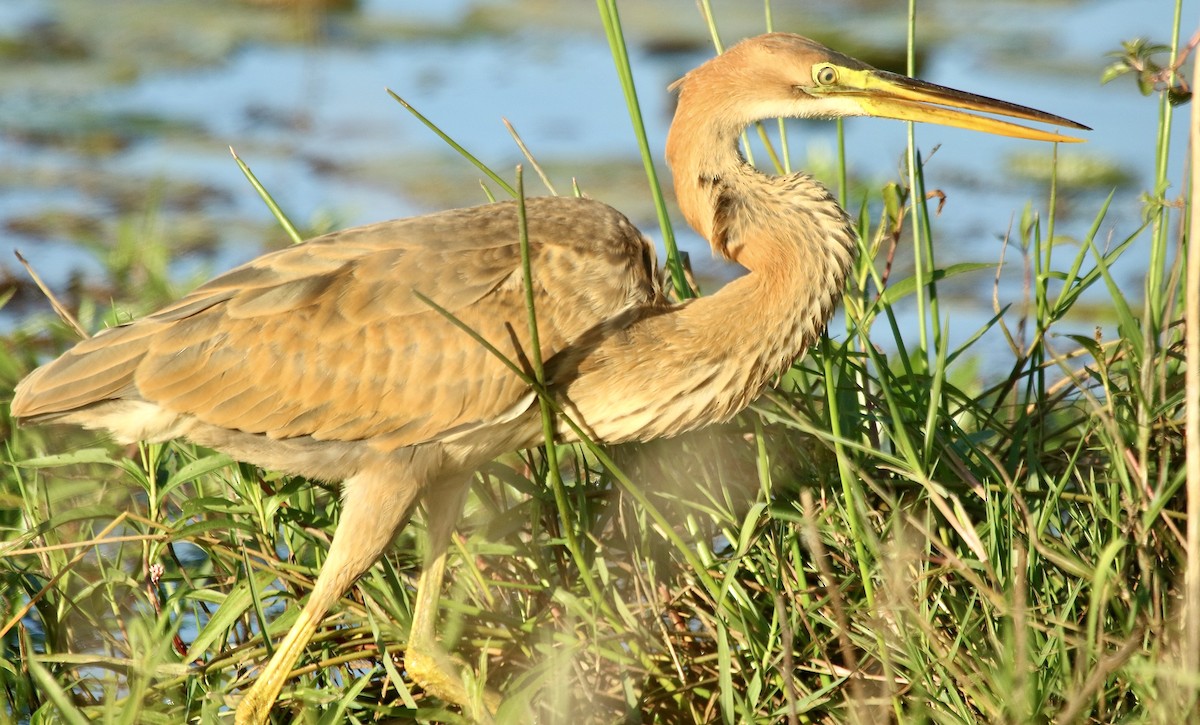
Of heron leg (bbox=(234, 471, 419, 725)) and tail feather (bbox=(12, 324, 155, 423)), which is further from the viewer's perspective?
tail feather (bbox=(12, 324, 155, 423))

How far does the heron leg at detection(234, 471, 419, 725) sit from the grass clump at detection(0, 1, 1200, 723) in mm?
86

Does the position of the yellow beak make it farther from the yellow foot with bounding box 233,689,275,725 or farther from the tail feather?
the yellow foot with bounding box 233,689,275,725

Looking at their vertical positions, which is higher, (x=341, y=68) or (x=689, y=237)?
(x=341, y=68)

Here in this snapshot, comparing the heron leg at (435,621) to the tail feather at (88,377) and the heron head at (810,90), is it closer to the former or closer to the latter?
the tail feather at (88,377)

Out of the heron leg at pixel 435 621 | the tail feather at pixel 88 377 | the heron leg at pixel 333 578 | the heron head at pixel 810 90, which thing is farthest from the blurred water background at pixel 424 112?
the heron leg at pixel 333 578

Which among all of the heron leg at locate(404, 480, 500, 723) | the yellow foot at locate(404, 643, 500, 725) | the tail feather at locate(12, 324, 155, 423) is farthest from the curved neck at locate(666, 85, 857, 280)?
the tail feather at locate(12, 324, 155, 423)

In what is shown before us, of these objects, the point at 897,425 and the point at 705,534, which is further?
the point at 705,534

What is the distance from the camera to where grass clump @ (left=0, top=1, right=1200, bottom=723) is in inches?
103

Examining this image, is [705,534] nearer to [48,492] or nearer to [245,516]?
[245,516]

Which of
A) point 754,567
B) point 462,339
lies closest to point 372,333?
point 462,339

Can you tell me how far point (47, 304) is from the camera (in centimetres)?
Answer: 609

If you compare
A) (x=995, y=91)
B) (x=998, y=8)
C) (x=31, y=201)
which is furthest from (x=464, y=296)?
(x=998, y=8)

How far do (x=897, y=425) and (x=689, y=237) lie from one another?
4151 millimetres

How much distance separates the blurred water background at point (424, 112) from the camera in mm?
6758
